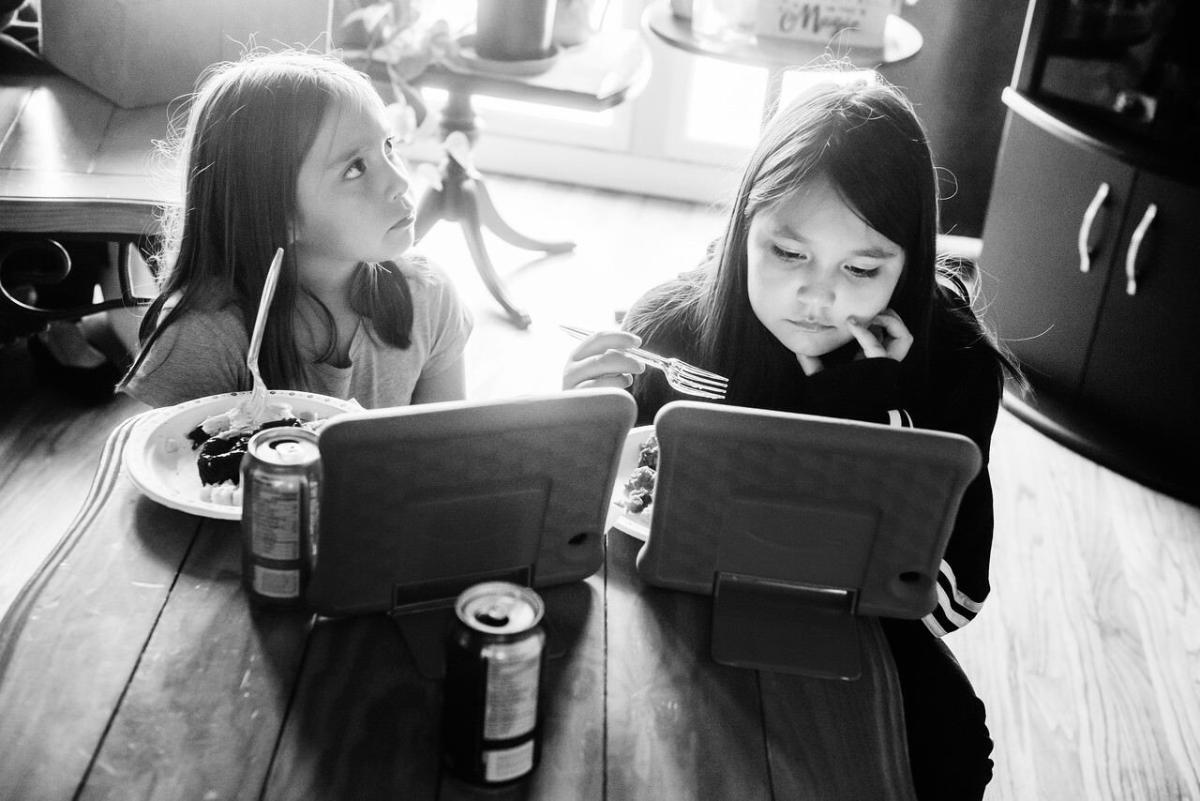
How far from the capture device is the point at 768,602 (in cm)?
115

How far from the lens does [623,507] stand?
1264mm

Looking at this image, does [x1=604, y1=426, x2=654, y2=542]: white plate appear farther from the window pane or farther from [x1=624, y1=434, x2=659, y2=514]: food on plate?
the window pane

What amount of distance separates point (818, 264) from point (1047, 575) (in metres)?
1.28

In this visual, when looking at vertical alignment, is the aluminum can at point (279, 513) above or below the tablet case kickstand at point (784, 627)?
above

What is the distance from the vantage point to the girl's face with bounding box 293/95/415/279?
5.29ft

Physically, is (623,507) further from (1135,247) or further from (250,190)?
(1135,247)

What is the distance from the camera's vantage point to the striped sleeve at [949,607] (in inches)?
55.1

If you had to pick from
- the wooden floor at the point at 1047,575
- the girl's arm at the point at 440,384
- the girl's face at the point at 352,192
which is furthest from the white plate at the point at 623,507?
the wooden floor at the point at 1047,575

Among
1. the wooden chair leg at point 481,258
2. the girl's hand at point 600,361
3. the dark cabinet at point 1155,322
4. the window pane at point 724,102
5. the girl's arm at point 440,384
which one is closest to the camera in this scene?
the girl's hand at point 600,361

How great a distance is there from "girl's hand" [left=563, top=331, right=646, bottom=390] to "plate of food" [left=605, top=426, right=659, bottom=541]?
71 mm

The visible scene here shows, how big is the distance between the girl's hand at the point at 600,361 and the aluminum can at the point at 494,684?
47cm

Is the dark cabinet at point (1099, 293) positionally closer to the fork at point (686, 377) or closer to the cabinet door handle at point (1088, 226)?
the cabinet door handle at point (1088, 226)

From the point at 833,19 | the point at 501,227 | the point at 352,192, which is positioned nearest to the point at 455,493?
the point at 352,192

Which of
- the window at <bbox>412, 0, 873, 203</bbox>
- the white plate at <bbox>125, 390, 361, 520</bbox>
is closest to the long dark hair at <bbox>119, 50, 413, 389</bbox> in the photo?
the white plate at <bbox>125, 390, 361, 520</bbox>
